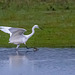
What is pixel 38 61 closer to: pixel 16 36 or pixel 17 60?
pixel 17 60

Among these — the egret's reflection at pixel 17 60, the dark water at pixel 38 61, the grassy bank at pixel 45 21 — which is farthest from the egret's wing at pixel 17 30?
the grassy bank at pixel 45 21

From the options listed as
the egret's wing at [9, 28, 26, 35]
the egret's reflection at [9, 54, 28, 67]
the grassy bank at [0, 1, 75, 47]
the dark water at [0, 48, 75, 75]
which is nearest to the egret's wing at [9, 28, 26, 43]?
the egret's wing at [9, 28, 26, 35]

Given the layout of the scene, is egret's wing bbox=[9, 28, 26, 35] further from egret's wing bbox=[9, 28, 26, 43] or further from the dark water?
the dark water

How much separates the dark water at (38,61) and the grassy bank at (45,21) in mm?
1485

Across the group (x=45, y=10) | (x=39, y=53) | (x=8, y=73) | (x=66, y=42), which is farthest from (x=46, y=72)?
(x=45, y=10)

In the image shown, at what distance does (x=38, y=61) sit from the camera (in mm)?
16656

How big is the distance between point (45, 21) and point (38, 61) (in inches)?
318

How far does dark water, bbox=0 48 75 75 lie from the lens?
49.0 feet

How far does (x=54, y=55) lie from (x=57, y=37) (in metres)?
3.51

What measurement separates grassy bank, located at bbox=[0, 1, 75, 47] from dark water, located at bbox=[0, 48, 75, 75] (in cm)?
148

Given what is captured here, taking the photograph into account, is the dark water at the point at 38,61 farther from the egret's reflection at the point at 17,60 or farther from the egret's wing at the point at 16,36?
the egret's wing at the point at 16,36

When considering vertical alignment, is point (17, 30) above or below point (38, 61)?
above

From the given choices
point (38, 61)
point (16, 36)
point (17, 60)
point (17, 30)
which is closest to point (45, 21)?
point (16, 36)

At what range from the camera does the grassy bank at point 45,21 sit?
20.6 m
